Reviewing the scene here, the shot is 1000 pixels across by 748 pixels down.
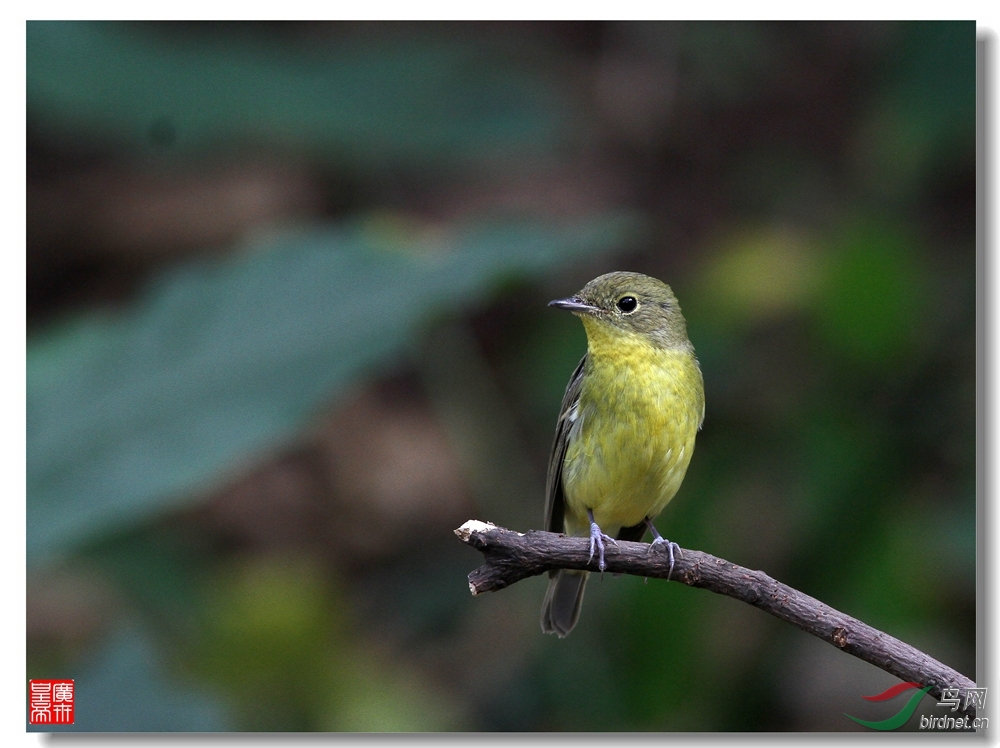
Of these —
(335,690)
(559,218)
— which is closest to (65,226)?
(559,218)

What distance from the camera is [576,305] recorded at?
2.75 m

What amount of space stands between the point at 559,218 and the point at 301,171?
1.44 m

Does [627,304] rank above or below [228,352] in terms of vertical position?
above

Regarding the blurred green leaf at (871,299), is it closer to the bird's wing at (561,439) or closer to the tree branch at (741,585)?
the bird's wing at (561,439)

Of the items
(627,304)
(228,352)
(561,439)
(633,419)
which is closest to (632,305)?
(627,304)

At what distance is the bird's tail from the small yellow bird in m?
0.41

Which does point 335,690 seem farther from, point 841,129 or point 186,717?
point 841,129

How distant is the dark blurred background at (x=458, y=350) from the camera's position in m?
2.86

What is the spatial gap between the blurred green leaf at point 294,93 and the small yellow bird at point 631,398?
2.19 meters

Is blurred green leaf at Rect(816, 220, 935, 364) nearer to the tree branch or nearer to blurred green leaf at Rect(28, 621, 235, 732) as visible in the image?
the tree branch

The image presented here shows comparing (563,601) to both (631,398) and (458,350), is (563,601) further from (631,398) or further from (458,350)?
(458,350)

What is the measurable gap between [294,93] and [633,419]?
259 cm

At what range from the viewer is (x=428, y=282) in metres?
2.85

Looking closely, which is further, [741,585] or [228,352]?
[228,352]
